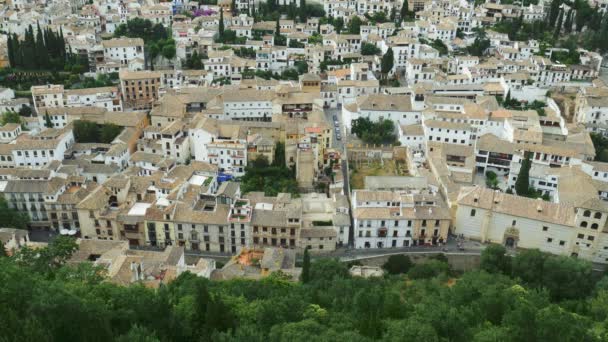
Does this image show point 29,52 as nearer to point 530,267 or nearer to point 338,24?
point 338,24

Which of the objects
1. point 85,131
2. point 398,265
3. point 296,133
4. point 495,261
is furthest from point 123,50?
point 495,261

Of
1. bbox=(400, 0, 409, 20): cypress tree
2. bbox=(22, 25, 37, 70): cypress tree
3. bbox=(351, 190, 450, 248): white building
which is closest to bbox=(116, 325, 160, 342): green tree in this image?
bbox=(351, 190, 450, 248): white building

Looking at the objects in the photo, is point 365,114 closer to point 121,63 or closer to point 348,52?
point 348,52

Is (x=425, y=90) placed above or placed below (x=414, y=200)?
above

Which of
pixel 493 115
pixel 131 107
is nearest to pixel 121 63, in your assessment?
pixel 131 107

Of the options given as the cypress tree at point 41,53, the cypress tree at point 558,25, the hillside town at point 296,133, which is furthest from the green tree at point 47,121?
the cypress tree at point 558,25

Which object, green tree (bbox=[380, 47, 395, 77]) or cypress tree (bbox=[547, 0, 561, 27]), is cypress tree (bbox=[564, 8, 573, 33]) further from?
green tree (bbox=[380, 47, 395, 77])
